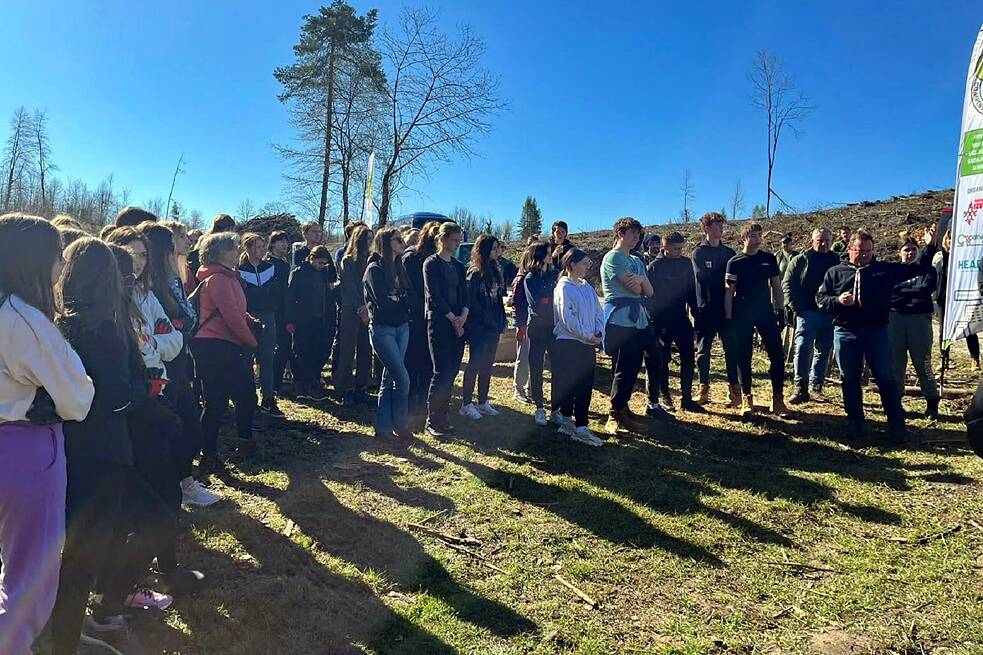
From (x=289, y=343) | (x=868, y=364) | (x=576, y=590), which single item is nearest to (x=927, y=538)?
(x=576, y=590)

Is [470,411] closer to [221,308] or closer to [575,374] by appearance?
[575,374]

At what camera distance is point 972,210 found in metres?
5.38

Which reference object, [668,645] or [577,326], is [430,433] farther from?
[668,645]

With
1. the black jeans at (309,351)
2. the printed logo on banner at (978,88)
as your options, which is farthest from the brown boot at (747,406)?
the black jeans at (309,351)

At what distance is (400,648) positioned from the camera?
2.76 m

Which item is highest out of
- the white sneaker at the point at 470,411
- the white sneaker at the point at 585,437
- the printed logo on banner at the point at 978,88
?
the printed logo on banner at the point at 978,88

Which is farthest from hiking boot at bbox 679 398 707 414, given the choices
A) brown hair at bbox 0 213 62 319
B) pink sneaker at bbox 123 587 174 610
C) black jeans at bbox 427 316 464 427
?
brown hair at bbox 0 213 62 319

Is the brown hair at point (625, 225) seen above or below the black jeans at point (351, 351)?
above

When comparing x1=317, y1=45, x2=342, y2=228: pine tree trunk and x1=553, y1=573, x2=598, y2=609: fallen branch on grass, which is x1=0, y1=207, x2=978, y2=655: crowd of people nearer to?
x1=553, y1=573, x2=598, y2=609: fallen branch on grass

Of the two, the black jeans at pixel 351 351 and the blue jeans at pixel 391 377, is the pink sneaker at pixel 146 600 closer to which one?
the blue jeans at pixel 391 377

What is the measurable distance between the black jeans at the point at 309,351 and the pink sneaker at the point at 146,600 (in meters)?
4.58

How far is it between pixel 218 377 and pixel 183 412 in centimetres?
93

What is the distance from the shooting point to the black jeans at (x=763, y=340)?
21.2ft

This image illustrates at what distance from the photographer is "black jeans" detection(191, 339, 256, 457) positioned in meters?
4.69
